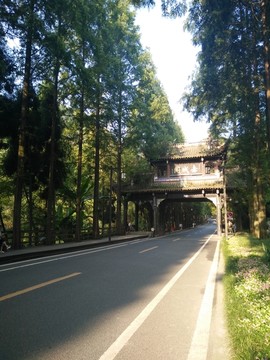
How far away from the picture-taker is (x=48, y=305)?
226 inches

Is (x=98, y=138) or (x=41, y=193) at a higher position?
(x=98, y=138)

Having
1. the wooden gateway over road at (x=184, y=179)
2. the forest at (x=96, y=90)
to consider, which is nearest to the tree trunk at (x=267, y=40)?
the forest at (x=96, y=90)

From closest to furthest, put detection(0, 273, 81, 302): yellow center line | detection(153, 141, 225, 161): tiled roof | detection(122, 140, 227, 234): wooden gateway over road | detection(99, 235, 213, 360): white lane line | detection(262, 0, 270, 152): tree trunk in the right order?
1. detection(99, 235, 213, 360): white lane line
2. detection(0, 273, 81, 302): yellow center line
3. detection(262, 0, 270, 152): tree trunk
4. detection(122, 140, 227, 234): wooden gateway over road
5. detection(153, 141, 225, 161): tiled roof

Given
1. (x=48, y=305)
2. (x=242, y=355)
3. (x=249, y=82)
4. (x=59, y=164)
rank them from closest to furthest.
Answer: (x=242, y=355) < (x=48, y=305) < (x=249, y=82) < (x=59, y=164)

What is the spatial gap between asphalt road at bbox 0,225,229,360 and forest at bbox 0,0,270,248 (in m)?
7.54

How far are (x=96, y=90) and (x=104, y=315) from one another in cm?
1723

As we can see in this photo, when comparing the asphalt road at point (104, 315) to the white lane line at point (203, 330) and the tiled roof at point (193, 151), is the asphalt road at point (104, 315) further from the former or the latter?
the tiled roof at point (193, 151)

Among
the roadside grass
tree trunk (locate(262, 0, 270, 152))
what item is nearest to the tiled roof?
tree trunk (locate(262, 0, 270, 152))

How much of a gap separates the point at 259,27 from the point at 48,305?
12.6 m

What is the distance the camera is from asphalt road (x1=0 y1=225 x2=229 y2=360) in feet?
12.9

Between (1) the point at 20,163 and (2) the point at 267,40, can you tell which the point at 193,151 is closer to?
(1) the point at 20,163

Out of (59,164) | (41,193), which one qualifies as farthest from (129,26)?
(41,193)

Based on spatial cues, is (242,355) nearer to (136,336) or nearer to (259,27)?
(136,336)

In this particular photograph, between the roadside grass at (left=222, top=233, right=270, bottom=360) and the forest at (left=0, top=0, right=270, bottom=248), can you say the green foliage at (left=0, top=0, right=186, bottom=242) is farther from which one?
the roadside grass at (left=222, top=233, right=270, bottom=360)
